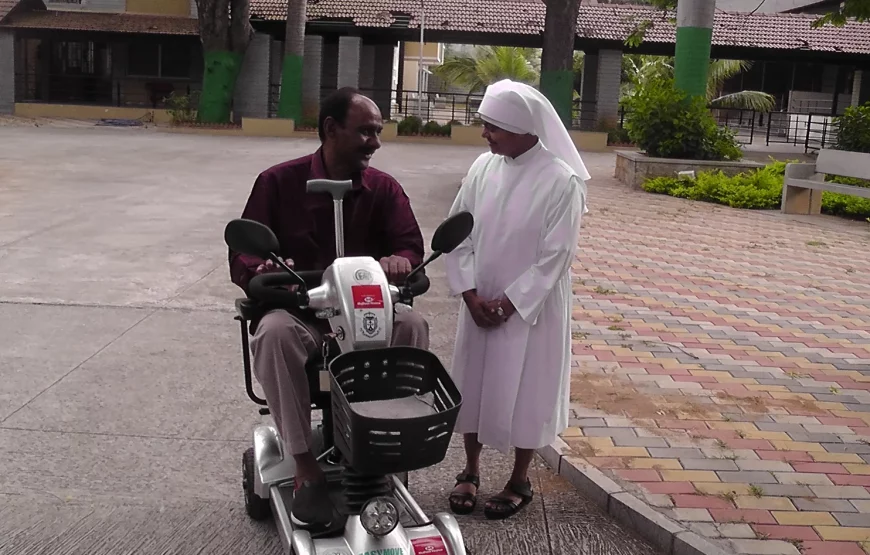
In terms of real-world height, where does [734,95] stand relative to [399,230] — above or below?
above

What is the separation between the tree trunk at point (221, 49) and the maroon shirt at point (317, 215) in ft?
91.5

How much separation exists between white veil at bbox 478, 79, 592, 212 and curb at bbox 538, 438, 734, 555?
1.36m

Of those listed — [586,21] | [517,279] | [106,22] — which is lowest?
[517,279]

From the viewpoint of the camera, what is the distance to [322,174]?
3787 millimetres

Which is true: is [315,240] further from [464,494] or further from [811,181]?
[811,181]

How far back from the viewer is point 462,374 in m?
4.28

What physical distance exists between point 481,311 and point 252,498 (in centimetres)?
118

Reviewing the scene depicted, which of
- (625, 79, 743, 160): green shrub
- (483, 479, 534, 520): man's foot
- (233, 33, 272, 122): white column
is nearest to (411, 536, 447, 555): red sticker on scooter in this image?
(483, 479, 534, 520): man's foot

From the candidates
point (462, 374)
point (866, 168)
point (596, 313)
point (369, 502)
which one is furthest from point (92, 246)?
point (866, 168)

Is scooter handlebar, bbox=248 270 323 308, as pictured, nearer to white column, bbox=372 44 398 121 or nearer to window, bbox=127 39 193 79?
white column, bbox=372 44 398 121

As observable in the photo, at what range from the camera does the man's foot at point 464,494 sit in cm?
428

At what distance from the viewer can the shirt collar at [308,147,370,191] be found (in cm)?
379

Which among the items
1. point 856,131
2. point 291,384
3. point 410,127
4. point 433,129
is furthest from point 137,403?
point 410,127

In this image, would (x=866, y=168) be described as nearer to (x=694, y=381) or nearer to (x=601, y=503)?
(x=694, y=381)
